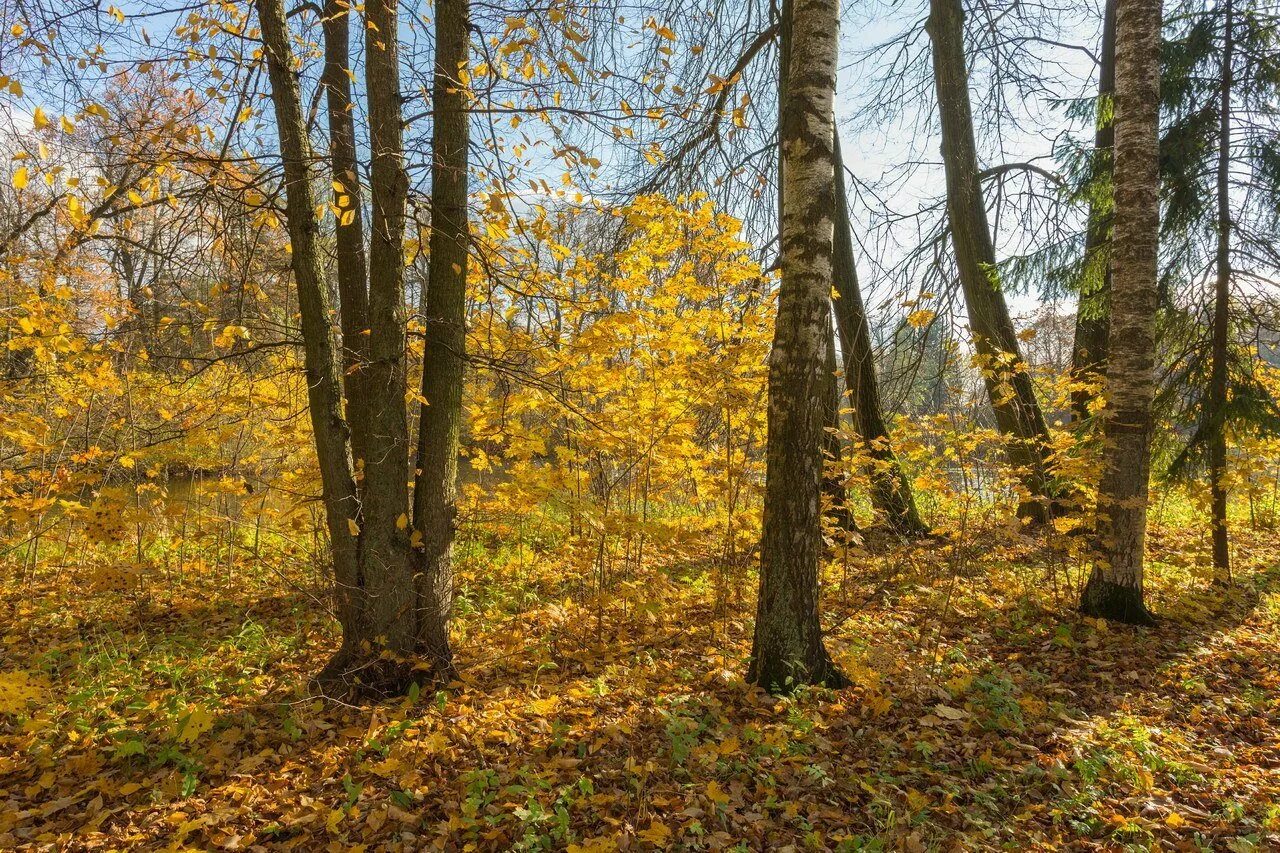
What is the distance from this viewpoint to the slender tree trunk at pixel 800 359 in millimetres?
3266

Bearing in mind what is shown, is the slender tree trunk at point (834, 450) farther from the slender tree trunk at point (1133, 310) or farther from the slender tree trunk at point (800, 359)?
A: the slender tree trunk at point (800, 359)

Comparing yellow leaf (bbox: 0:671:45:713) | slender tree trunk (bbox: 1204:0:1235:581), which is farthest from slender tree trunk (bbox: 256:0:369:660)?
slender tree trunk (bbox: 1204:0:1235:581)

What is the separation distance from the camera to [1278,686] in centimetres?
369

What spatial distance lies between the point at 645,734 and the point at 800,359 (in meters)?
2.10

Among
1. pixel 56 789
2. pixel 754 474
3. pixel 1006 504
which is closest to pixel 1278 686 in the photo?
pixel 1006 504

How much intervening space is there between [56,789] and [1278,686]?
6.52 metres

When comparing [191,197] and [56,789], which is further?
[191,197]

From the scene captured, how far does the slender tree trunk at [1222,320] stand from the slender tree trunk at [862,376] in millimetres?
2545

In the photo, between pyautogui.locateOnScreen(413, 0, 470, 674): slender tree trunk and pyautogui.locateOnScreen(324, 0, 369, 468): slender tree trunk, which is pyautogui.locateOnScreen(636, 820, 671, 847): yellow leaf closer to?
pyautogui.locateOnScreen(413, 0, 470, 674): slender tree trunk

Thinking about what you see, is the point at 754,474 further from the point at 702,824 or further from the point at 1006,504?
the point at 702,824

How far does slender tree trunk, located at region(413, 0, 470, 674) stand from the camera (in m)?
3.56

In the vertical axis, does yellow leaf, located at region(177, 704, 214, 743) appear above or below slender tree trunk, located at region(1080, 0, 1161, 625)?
below

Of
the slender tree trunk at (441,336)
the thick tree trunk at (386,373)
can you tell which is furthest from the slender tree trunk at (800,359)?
the thick tree trunk at (386,373)

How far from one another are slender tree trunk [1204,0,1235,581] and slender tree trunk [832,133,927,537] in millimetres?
2545
